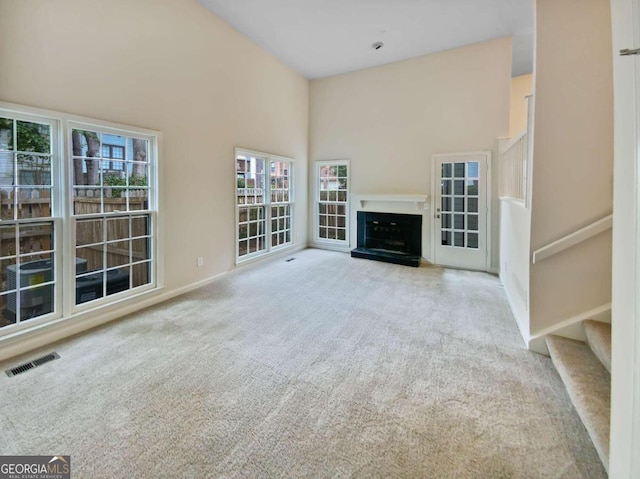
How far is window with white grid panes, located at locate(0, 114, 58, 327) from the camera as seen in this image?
253 cm

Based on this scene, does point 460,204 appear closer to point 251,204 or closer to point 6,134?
A: point 251,204

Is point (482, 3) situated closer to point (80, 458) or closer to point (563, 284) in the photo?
point (563, 284)

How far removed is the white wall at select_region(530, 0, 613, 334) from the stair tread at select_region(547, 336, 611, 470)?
0.93ft

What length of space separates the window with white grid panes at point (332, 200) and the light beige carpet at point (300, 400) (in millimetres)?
3684

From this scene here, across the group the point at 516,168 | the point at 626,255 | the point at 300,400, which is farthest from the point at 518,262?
the point at 300,400

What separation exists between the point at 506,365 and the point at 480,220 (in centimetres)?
348

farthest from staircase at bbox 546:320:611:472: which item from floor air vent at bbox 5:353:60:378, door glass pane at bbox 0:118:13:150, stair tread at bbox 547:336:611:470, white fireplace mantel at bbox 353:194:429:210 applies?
door glass pane at bbox 0:118:13:150

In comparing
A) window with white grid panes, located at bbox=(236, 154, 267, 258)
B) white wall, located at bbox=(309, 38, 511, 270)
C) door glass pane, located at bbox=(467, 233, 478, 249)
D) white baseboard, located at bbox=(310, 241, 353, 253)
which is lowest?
white baseboard, located at bbox=(310, 241, 353, 253)

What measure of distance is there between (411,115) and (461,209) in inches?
80.9

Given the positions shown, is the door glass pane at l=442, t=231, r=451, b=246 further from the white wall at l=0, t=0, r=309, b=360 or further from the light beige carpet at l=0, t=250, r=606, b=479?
the white wall at l=0, t=0, r=309, b=360

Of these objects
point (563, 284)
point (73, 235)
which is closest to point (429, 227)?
point (563, 284)

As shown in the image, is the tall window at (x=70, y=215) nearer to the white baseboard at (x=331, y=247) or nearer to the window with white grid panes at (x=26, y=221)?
the window with white grid panes at (x=26, y=221)

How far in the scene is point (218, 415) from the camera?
6.17 ft

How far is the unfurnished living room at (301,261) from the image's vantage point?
63.5 inches
